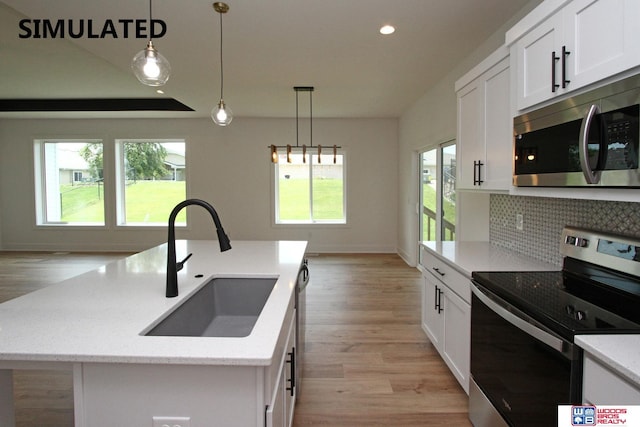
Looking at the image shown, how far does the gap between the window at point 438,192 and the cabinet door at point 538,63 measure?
2.36 meters

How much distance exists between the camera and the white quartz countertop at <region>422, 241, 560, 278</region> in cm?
196

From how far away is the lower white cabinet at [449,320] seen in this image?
6.62 ft

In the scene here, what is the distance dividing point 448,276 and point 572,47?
143cm

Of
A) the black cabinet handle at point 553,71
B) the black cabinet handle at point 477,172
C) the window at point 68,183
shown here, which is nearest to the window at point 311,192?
the window at point 68,183

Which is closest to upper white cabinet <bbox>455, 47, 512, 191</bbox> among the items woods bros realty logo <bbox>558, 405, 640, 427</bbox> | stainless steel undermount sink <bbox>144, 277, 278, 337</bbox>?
woods bros realty logo <bbox>558, 405, 640, 427</bbox>

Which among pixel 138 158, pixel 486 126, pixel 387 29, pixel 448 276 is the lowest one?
pixel 448 276

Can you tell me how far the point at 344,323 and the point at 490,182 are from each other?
1930mm

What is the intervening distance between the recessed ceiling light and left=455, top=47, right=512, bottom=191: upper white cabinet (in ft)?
2.49

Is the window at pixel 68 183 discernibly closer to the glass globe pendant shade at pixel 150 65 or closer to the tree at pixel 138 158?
the tree at pixel 138 158

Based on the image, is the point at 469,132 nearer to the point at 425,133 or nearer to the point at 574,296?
the point at 574,296

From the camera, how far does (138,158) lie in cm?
698

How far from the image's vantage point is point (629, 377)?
0.90m

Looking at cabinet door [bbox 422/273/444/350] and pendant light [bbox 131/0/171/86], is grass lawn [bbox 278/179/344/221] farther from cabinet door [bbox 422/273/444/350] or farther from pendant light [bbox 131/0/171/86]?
pendant light [bbox 131/0/171/86]

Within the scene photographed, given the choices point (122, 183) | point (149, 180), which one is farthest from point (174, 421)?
point (122, 183)
